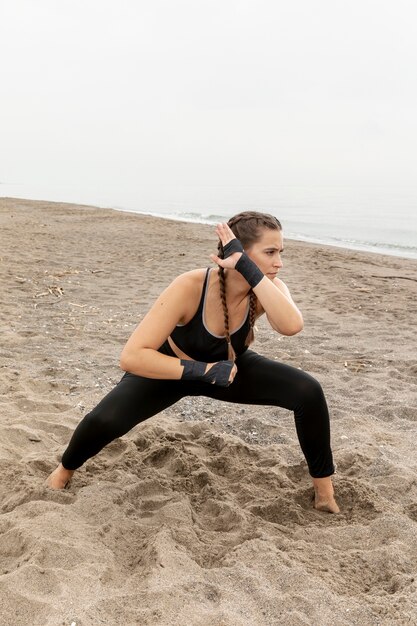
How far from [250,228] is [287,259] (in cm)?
1026

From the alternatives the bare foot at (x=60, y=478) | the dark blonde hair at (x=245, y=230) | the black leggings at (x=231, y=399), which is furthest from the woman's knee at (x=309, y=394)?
the bare foot at (x=60, y=478)

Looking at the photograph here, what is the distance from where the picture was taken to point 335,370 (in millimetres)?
5258

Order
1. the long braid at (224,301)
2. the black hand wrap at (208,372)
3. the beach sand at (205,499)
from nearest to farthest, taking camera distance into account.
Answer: the beach sand at (205,499) → the black hand wrap at (208,372) → the long braid at (224,301)

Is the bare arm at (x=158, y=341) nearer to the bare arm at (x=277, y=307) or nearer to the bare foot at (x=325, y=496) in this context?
the bare arm at (x=277, y=307)

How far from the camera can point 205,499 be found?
3.05 m

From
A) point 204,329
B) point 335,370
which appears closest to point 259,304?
point 204,329

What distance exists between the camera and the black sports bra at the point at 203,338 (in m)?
2.82

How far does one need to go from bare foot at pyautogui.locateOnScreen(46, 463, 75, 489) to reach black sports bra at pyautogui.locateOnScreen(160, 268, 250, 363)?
81cm

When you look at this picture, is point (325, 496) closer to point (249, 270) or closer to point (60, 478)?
point (249, 270)

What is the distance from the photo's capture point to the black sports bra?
282 cm

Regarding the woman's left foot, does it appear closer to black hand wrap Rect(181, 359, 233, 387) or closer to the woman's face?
black hand wrap Rect(181, 359, 233, 387)

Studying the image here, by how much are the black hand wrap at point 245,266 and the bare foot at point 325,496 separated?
1079mm

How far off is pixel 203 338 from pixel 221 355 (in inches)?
5.6

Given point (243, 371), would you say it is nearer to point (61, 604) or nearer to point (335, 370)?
point (61, 604)
